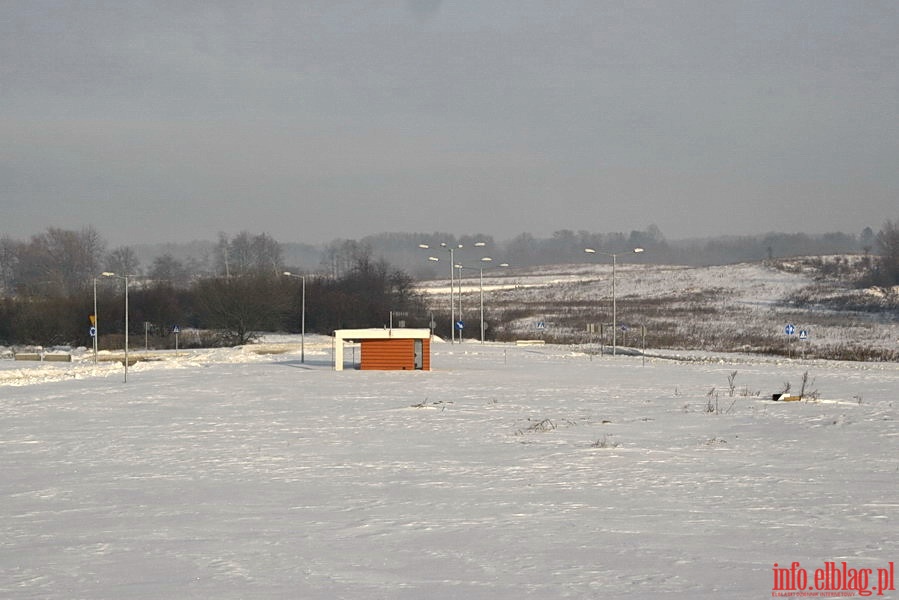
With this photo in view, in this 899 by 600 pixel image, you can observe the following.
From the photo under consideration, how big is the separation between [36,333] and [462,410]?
77.5 metres

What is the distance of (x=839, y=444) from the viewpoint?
69.5 ft

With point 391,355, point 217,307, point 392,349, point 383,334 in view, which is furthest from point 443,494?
point 217,307

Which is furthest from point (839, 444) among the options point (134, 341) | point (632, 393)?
point (134, 341)

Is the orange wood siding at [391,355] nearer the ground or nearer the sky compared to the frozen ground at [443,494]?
nearer the sky

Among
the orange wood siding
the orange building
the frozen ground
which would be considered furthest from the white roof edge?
the frozen ground

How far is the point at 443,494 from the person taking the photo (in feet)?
52.2

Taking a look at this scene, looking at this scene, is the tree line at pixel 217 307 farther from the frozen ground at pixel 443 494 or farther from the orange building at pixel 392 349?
the frozen ground at pixel 443 494

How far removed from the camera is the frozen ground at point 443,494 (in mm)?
10703

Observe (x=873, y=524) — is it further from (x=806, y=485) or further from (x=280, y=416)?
(x=280, y=416)

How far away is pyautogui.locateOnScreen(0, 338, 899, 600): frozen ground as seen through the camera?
10703 millimetres

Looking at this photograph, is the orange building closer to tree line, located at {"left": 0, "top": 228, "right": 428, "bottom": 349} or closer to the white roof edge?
the white roof edge

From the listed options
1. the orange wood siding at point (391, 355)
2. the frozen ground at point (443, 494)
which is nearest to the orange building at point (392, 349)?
the orange wood siding at point (391, 355)

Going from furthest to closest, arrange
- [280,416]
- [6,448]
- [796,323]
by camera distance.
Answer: [796,323] < [280,416] < [6,448]

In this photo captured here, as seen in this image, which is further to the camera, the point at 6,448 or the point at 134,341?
the point at 134,341
